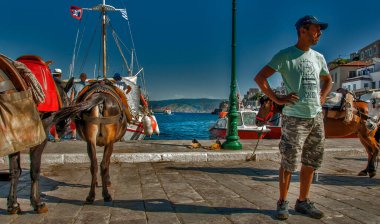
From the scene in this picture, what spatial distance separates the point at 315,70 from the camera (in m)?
3.90

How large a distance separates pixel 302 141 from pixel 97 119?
9.22ft

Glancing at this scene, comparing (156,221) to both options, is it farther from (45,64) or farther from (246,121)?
(246,121)

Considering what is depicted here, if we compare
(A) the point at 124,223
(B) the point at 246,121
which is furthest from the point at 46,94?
(B) the point at 246,121

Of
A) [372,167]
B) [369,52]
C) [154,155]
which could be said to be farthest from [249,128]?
[369,52]

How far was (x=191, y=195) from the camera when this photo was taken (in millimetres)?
5008

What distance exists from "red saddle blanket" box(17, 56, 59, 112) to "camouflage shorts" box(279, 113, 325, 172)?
3.03 meters

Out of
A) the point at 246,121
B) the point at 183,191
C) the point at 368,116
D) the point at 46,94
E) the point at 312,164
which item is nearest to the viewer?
the point at 312,164

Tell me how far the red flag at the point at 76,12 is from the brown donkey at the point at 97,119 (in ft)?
86.6

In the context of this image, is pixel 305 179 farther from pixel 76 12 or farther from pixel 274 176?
pixel 76 12

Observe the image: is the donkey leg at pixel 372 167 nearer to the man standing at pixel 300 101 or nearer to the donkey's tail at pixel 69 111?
the man standing at pixel 300 101

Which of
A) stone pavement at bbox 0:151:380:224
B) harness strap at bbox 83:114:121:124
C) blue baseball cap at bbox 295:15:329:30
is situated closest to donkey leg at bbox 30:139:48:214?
stone pavement at bbox 0:151:380:224

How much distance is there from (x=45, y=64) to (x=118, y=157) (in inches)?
168

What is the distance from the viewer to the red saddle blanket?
168 inches

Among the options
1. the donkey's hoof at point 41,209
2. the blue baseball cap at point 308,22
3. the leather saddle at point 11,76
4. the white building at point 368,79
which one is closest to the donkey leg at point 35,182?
the donkey's hoof at point 41,209
